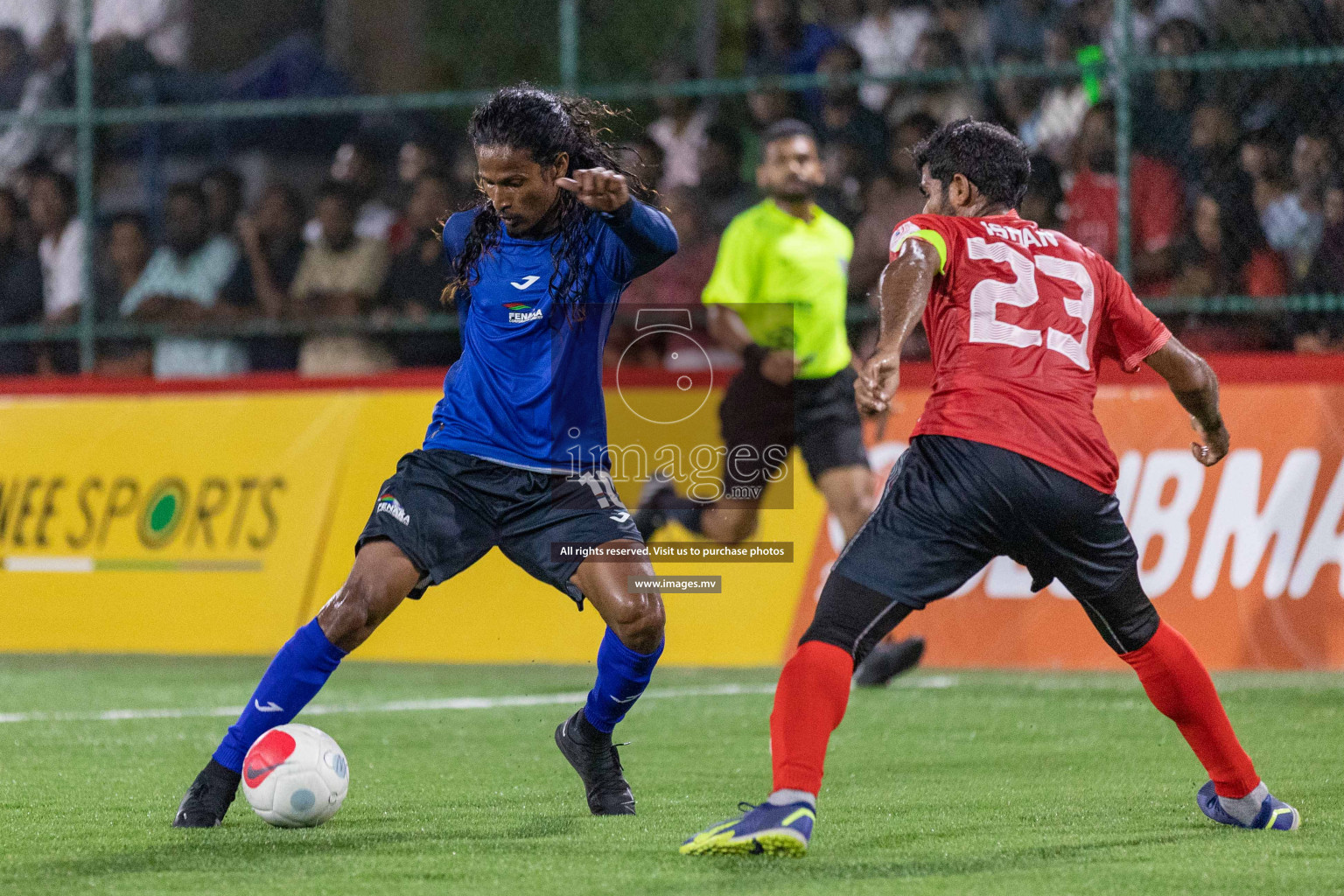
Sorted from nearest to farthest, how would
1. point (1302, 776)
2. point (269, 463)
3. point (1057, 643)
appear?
1. point (1302, 776)
2. point (1057, 643)
3. point (269, 463)

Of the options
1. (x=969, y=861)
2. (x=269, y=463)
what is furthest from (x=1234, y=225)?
(x=969, y=861)

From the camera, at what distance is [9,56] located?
1362cm

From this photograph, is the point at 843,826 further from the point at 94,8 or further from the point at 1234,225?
the point at 94,8

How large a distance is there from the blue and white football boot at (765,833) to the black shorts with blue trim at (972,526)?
59 centimetres

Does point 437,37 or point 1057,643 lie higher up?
point 437,37

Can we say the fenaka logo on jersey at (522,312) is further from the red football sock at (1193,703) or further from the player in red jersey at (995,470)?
the red football sock at (1193,703)

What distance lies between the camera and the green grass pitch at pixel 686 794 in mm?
4441

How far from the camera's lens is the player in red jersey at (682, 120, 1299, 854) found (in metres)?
4.63

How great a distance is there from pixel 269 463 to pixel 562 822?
5.28 metres

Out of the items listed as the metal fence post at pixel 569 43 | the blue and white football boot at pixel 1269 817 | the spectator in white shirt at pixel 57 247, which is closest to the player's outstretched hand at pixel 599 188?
the blue and white football boot at pixel 1269 817

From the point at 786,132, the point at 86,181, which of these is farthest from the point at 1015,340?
the point at 86,181

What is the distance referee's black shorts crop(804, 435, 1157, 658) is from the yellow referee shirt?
4.24m

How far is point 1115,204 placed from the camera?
→ 32.1 feet

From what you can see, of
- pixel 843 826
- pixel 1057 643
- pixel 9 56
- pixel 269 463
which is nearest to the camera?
pixel 843 826
